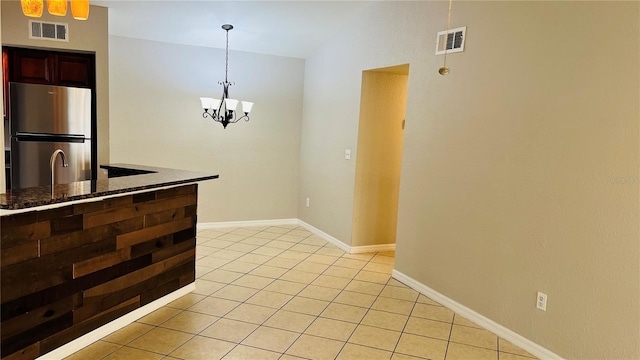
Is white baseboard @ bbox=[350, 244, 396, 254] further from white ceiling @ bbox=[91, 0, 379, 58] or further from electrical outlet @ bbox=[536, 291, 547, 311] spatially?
white ceiling @ bbox=[91, 0, 379, 58]

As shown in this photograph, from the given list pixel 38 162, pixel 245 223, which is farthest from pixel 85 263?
pixel 245 223

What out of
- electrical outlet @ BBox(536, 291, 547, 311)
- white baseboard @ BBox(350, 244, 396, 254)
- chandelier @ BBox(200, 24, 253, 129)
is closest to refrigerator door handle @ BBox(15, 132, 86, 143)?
chandelier @ BBox(200, 24, 253, 129)

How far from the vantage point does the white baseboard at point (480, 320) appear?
2.80 meters

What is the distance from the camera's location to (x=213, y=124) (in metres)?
5.64

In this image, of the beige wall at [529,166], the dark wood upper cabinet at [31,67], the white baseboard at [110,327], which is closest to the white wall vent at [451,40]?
the beige wall at [529,166]

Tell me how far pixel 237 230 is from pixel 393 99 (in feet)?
8.90

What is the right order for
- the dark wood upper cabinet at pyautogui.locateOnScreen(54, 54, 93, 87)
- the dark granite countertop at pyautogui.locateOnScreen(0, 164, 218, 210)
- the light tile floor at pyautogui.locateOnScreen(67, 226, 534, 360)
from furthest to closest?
the dark wood upper cabinet at pyautogui.locateOnScreen(54, 54, 93, 87), the light tile floor at pyautogui.locateOnScreen(67, 226, 534, 360), the dark granite countertop at pyautogui.locateOnScreen(0, 164, 218, 210)

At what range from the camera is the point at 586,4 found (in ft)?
8.25

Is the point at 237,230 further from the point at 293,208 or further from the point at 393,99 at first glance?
the point at 393,99

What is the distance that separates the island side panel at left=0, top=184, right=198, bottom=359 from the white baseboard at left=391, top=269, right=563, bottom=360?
205 cm

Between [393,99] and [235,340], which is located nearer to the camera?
[235,340]

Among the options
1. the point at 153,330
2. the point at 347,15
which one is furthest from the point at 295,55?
the point at 153,330

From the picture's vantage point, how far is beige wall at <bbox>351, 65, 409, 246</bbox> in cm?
485

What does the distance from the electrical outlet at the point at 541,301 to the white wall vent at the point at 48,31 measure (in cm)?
470
